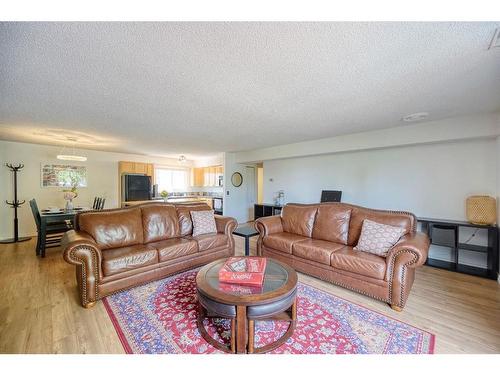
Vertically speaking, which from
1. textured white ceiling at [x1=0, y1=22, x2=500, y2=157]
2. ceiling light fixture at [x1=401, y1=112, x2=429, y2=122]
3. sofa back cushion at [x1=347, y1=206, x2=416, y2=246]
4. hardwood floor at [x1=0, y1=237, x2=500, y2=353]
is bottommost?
hardwood floor at [x1=0, y1=237, x2=500, y2=353]

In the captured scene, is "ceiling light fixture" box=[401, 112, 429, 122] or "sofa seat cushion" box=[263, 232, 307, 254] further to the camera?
"sofa seat cushion" box=[263, 232, 307, 254]

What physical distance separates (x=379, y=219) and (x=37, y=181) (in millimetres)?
7380

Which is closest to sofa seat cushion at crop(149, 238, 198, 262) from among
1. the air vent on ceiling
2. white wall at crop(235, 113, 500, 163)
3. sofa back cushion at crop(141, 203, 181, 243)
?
sofa back cushion at crop(141, 203, 181, 243)

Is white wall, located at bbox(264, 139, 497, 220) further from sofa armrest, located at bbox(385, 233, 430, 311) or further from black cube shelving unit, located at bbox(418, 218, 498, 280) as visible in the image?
sofa armrest, located at bbox(385, 233, 430, 311)

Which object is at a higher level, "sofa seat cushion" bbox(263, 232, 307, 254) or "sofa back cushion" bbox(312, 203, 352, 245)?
"sofa back cushion" bbox(312, 203, 352, 245)

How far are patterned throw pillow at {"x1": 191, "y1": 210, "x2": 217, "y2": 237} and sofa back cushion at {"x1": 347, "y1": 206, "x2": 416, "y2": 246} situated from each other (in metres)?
2.13

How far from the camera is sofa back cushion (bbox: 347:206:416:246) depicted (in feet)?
8.68

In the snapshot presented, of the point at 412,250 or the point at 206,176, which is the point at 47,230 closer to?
the point at 206,176

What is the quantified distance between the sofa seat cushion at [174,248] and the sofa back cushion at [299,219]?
1.58 m

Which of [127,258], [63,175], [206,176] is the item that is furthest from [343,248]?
[63,175]

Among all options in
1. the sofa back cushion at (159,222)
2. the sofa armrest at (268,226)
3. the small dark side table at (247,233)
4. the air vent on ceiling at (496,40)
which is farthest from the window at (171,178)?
the air vent on ceiling at (496,40)

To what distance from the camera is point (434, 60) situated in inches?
65.3

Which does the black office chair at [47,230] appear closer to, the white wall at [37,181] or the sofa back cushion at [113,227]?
the white wall at [37,181]
